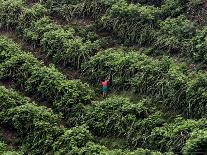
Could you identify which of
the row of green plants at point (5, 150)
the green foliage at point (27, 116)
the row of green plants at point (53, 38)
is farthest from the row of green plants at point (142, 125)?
the row of green plants at point (53, 38)

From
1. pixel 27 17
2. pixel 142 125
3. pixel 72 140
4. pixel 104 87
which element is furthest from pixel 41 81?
pixel 27 17

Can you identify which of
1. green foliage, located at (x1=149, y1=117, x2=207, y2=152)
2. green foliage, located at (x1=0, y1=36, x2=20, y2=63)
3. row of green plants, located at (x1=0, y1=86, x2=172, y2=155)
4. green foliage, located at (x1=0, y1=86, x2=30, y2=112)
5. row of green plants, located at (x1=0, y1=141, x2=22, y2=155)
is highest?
green foliage, located at (x1=0, y1=36, x2=20, y2=63)

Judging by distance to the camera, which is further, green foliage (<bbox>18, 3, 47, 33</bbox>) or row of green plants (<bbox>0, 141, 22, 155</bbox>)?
green foliage (<bbox>18, 3, 47, 33</bbox>)

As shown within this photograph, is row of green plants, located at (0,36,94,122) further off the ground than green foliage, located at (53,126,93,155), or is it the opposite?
row of green plants, located at (0,36,94,122)

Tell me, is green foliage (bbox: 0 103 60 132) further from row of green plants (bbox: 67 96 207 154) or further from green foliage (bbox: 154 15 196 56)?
green foliage (bbox: 154 15 196 56)

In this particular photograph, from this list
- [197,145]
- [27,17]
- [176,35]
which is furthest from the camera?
[27,17]

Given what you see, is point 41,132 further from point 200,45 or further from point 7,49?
point 200,45

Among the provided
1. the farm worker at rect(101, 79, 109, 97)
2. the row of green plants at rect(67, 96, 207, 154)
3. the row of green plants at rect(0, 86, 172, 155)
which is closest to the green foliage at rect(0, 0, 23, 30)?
the row of green plants at rect(0, 86, 172, 155)
